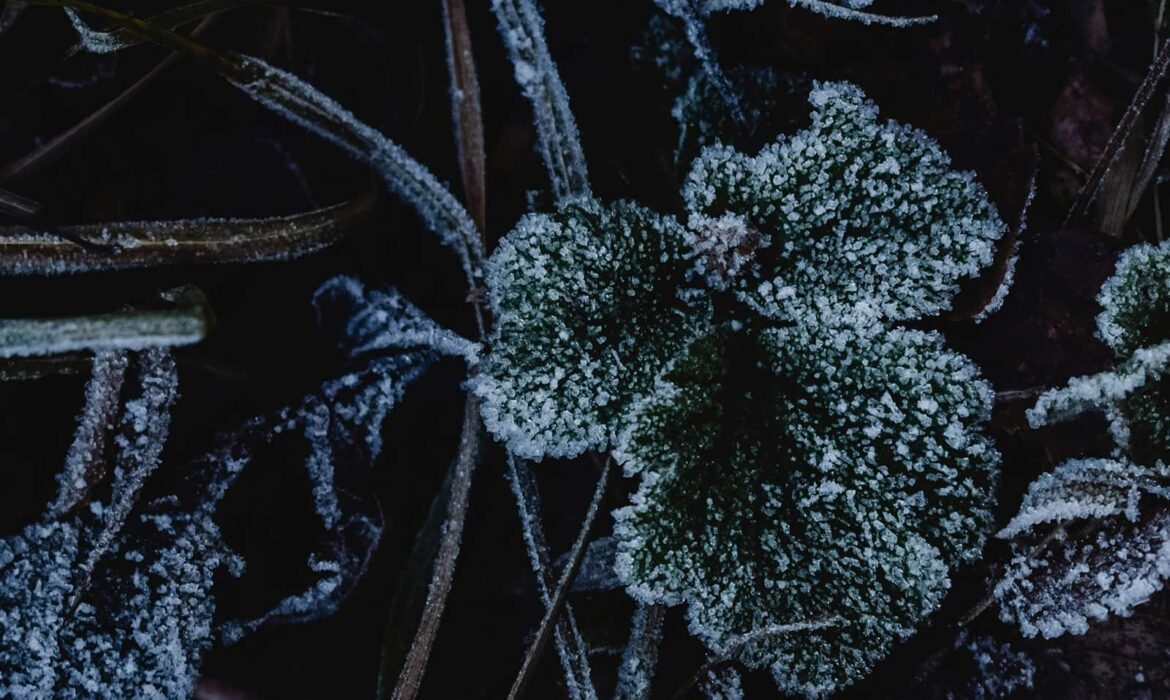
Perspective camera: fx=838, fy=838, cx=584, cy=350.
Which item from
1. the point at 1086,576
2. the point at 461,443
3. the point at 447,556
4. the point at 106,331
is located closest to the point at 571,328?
the point at 461,443

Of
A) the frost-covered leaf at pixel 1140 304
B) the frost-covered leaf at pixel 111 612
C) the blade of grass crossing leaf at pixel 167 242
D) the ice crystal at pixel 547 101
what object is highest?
the ice crystal at pixel 547 101

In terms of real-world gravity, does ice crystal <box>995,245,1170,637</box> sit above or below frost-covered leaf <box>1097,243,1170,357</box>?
below

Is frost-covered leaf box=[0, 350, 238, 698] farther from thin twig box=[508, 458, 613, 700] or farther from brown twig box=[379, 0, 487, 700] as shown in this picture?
thin twig box=[508, 458, 613, 700]

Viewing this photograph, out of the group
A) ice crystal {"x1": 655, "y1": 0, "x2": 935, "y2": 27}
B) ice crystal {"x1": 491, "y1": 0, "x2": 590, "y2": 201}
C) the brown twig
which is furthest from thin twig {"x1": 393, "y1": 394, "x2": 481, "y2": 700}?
ice crystal {"x1": 655, "y1": 0, "x2": 935, "y2": 27}

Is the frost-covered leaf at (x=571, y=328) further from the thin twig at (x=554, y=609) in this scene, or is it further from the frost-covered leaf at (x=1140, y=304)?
the frost-covered leaf at (x=1140, y=304)

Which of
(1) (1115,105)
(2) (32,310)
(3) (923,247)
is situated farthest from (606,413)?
(1) (1115,105)

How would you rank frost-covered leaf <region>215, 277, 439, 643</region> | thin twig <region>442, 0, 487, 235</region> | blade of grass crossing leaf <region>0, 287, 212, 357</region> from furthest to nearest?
thin twig <region>442, 0, 487, 235</region> < frost-covered leaf <region>215, 277, 439, 643</region> < blade of grass crossing leaf <region>0, 287, 212, 357</region>

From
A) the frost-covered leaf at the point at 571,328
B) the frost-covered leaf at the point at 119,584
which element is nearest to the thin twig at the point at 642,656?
the frost-covered leaf at the point at 571,328
